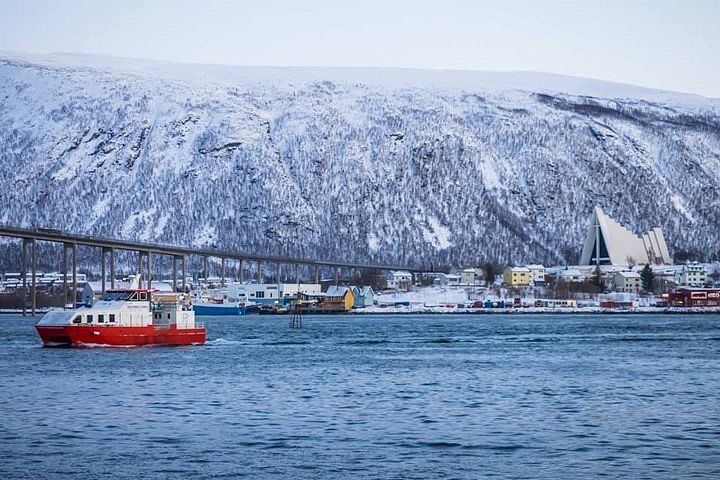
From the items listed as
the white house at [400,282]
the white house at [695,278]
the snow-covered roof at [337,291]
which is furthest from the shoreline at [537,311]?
the white house at [695,278]

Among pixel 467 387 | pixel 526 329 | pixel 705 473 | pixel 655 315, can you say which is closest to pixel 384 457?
pixel 705 473

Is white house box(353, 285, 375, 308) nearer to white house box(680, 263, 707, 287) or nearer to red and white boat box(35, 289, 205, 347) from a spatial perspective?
white house box(680, 263, 707, 287)

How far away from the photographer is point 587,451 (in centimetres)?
3150

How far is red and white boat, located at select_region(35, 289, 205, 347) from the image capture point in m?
71.6

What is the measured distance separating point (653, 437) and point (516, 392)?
12.3 m

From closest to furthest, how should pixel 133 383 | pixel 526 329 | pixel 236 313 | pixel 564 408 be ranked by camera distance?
pixel 564 408 < pixel 133 383 < pixel 526 329 < pixel 236 313

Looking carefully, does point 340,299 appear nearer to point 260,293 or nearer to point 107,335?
point 260,293

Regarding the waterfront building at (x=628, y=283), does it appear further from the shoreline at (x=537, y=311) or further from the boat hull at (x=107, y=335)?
the boat hull at (x=107, y=335)

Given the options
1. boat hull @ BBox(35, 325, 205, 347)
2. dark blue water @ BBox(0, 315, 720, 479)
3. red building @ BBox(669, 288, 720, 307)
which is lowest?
dark blue water @ BBox(0, 315, 720, 479)

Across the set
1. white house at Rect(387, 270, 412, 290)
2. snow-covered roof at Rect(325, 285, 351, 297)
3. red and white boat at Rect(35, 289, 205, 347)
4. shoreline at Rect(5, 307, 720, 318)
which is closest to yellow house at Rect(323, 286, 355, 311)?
snow-covered roof at Rect(325, 285, 351, 297)

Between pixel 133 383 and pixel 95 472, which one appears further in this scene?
pixel 133 383

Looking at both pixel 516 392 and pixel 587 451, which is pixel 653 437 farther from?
pixel 516 392

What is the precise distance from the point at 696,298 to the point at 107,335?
103 meters

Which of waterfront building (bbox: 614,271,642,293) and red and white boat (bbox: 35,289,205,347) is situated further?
waterfront building (bbox: 614,271,642,293)
